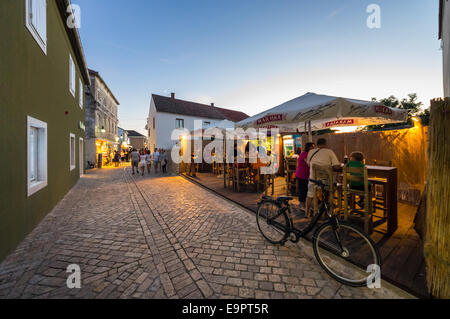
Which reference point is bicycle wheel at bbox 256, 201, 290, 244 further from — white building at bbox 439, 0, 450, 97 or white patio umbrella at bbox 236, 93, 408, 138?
white building at bbox 439, 0, 450, 97

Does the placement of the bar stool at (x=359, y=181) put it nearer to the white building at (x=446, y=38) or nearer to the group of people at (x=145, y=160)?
the white building at (x=446, y=38)

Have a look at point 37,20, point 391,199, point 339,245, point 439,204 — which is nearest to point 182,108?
point 37,20

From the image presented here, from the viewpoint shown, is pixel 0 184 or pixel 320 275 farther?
pixel 0 184

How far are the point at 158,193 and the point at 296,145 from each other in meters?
7.39

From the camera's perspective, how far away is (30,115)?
409 cm

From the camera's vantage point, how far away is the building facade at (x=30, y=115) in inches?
125

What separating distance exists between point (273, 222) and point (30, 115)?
5.62 meters

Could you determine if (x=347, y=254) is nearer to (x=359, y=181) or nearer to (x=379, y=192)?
(x=359, y=181)

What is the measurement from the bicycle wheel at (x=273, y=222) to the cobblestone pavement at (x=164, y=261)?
0.59ft

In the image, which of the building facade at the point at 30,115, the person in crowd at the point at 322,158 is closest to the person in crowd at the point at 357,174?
the person in crowd at the point at 322,158

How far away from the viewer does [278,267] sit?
2.68 m

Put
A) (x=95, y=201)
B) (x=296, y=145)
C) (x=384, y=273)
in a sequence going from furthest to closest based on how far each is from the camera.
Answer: (x=296, y=145) → (x=95, y=201) → (x=384, y=273)

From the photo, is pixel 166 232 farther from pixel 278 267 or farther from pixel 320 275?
pixel 320 275
